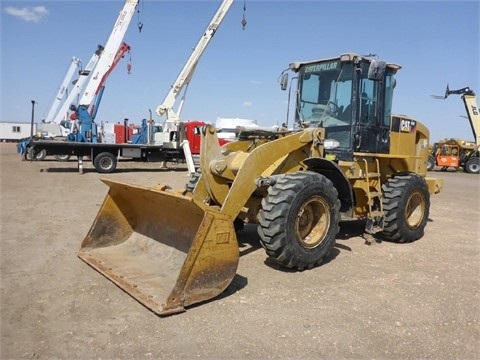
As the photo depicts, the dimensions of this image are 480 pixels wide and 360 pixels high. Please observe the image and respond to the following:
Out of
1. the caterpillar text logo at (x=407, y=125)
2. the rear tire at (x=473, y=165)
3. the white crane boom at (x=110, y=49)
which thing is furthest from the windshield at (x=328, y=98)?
the rear tire at (x=473, y=165)

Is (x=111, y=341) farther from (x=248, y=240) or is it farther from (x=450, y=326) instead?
(x=248, y=240)

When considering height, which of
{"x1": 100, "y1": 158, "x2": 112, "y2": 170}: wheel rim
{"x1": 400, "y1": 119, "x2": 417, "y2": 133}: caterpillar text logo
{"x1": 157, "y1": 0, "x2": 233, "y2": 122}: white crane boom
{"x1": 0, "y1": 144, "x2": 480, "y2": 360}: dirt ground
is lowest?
{"x1": 0, "y1": 144, "x2": 480, "y2": 360}: dirt ground

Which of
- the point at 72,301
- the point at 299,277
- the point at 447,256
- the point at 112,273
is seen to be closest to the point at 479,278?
the point at 447,256

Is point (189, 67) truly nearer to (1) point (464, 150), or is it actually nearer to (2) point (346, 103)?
(2) point (346, 103)

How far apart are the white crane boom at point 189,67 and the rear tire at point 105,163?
3531 mm

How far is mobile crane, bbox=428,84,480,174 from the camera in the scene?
1028 inches

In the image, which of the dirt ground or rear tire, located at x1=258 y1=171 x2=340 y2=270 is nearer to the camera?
the dirt ground

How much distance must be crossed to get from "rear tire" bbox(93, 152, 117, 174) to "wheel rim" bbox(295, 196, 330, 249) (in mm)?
13316

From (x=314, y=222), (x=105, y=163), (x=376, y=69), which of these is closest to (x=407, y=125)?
(x=376, y=69)

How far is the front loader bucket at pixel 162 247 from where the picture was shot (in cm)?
400

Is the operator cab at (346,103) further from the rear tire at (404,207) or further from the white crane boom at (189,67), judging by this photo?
the white crane boom at (189,67)

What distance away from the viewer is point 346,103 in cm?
659

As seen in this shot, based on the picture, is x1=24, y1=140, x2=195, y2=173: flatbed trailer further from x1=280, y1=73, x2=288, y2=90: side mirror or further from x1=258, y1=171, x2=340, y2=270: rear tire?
x1=258, y1=171, x2=340, y2=270: rear tire

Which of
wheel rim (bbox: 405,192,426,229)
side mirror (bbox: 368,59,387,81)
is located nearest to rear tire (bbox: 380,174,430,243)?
wheel rim (bbox: 405,192,426,229)
